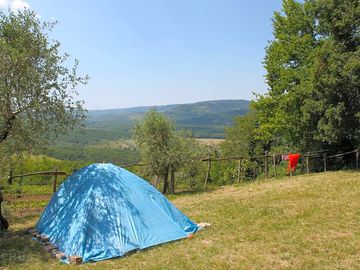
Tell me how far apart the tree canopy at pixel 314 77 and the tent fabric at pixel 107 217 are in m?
12.6

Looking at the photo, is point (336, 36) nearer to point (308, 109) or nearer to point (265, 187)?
point (308, 109)

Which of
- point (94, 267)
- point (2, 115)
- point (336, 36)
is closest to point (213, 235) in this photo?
point (94, 267)

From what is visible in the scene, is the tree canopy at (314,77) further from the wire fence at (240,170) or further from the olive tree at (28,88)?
the olive tree at (28,88)

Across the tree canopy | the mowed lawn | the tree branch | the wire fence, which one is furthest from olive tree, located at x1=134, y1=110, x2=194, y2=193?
the tree branch

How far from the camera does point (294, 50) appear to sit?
25641mm

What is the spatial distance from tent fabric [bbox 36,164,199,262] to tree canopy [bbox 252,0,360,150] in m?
12.6

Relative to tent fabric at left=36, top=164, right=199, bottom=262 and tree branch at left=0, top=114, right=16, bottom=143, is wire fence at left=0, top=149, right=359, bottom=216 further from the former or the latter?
tent fabric at left=36, top=164, right=199, bottom=262

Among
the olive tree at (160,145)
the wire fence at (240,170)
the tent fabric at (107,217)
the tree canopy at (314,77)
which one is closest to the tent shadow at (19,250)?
the tent fabric at (107,217)

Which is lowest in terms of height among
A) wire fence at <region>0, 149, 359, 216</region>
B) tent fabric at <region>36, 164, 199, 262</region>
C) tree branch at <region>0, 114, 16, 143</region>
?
wire fence at <region>0, 149, 359, 216</region>

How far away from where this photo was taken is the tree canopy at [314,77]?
18531 millimetres

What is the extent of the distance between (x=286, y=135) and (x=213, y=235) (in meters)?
19.5

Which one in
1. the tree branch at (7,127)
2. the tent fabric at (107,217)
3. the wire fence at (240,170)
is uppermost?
the tree branch at (7,127)

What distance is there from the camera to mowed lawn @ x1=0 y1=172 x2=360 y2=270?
297 inches

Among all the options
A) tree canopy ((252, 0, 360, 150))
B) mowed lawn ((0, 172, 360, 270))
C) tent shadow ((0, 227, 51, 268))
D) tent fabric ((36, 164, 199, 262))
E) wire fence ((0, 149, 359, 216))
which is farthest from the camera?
tree canopy ((252, 0, 360, 150))
